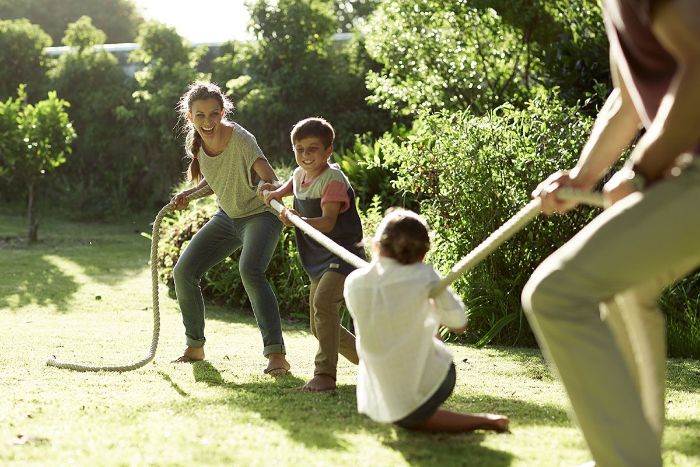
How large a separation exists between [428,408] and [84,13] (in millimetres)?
26793

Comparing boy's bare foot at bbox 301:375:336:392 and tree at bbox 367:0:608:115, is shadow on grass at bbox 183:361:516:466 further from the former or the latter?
tree at bbox 367:0:608:115

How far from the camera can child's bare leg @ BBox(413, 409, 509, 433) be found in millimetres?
3344

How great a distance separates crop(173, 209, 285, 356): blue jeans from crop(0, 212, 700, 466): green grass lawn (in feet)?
0.78

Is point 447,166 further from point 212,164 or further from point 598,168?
point 598,168

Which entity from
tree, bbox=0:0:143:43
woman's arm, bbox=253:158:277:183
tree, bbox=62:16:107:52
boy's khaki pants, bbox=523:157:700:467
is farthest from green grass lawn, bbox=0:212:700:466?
tree, bbox=0:0:143:43

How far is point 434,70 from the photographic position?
10.1 meters

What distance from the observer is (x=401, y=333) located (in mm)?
3234

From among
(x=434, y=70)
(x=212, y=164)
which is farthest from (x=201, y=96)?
(x=434, y=70)

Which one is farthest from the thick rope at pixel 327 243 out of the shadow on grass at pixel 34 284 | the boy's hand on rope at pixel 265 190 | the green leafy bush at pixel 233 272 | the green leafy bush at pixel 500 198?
the shadow on grass at pixel 34 284

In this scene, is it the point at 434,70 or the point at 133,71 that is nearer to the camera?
the point at 434,70

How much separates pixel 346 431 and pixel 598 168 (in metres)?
1.31

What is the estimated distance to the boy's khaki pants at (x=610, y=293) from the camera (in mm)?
2277

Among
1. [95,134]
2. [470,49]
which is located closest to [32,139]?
[95,134]

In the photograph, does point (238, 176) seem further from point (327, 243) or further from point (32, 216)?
point (32, 216)
